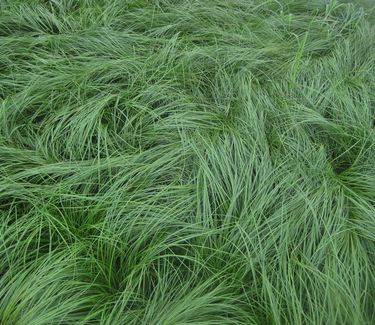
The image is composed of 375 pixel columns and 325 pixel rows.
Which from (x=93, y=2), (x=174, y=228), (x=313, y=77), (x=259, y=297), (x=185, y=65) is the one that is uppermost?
(x=93, y=2)

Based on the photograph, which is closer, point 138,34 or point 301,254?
point 301,254

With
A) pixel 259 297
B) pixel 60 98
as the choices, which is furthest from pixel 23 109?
pixel 259 297

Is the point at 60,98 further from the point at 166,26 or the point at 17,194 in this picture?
the point at 166,26

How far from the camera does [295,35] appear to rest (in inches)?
109

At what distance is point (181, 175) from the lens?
178 centimetres

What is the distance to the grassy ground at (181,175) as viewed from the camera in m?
1.43

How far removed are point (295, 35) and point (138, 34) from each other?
1007 millimetres

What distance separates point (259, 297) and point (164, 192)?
0.53 metres

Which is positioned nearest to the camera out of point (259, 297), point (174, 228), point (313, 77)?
point (259, 297)

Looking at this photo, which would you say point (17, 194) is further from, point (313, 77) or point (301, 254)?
point (313, 77)

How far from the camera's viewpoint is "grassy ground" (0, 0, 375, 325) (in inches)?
56.1

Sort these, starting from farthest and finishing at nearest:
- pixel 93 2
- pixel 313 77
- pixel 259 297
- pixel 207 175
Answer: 1. pixel 93 2
2. pixel 313 77
3. pixel 207 175
4. pixel 259 297

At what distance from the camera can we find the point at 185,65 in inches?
92.8

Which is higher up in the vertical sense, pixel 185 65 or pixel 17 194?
pixel 185 65
